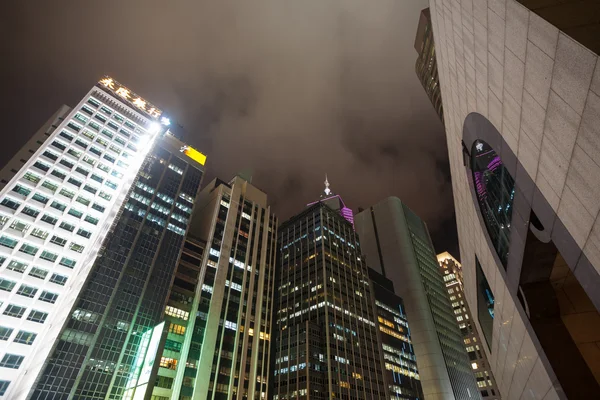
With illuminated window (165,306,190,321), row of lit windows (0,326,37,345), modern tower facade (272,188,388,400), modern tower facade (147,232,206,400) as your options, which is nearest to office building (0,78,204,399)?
row of lit windows (0,326,37,345)

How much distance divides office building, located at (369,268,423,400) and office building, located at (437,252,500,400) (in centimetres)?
3082

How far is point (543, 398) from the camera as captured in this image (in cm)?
1577

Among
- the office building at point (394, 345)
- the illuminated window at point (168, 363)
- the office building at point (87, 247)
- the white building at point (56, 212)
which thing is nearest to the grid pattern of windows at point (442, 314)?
the office building at point (394, 345)

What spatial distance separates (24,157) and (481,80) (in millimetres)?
94462

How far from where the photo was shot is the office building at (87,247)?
55.9 m

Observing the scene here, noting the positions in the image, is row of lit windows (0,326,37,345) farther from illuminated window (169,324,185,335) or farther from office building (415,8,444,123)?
office building (415,8,444,123)

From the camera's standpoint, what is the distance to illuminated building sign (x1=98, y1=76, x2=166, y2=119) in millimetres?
94062

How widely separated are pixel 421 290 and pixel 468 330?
3618cm

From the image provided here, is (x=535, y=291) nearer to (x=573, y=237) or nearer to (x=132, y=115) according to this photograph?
(x=573, y=237)

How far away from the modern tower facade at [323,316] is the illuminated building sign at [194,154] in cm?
5093

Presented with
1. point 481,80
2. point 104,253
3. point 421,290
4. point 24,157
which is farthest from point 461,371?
point 24,157

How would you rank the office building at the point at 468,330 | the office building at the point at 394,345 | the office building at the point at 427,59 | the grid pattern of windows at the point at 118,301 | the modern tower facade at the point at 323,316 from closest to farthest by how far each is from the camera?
the grid pattern of windows at the point at 118,301, the modern tower facade at the point at 323,316, the office building at the point at 394,345, the office building at the point at 427,59, the office building at the point at 468,330

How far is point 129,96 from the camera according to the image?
9806 cm

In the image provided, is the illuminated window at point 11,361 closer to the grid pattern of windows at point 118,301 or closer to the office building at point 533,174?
the grid pattern of windows at point 118,301
